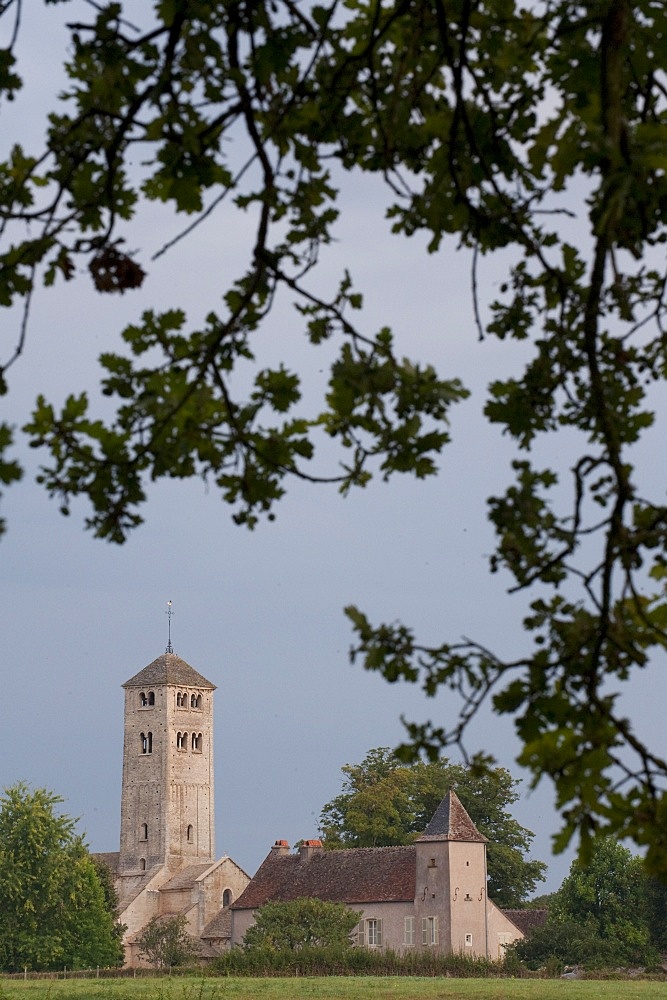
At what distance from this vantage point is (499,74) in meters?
4.96

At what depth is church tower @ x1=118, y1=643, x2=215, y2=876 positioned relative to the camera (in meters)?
94.1

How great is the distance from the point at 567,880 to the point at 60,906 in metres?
23.8

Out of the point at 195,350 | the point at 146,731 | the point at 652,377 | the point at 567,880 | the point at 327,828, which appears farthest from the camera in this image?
the point at 146,731

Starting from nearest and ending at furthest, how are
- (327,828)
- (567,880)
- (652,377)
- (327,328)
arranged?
(327,328)
(652,377)
(567,880)
(327,828)

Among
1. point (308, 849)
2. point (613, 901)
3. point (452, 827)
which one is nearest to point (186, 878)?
point (308, 849)

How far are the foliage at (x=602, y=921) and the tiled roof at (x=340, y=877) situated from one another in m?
7.87

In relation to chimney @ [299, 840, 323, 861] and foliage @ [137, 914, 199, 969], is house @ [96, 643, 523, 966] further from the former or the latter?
foliage @ [137, 914, 199, 969]

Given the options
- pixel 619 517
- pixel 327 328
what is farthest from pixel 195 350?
pixel 619 517

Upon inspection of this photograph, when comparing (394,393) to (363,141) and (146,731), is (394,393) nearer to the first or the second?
(363,141)

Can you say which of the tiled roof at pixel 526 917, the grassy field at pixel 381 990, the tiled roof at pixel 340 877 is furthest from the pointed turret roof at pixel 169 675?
the grassy field at pixel 381 990

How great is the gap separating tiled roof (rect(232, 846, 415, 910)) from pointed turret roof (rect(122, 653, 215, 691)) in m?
24.2

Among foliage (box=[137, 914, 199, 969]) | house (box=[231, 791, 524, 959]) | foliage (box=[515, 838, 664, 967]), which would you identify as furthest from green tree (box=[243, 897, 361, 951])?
foliage (box=[137, 914, 199, 969])

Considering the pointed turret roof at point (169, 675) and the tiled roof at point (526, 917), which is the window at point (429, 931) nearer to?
the tiled roof at point (526, 917)

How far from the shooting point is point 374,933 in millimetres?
67500
